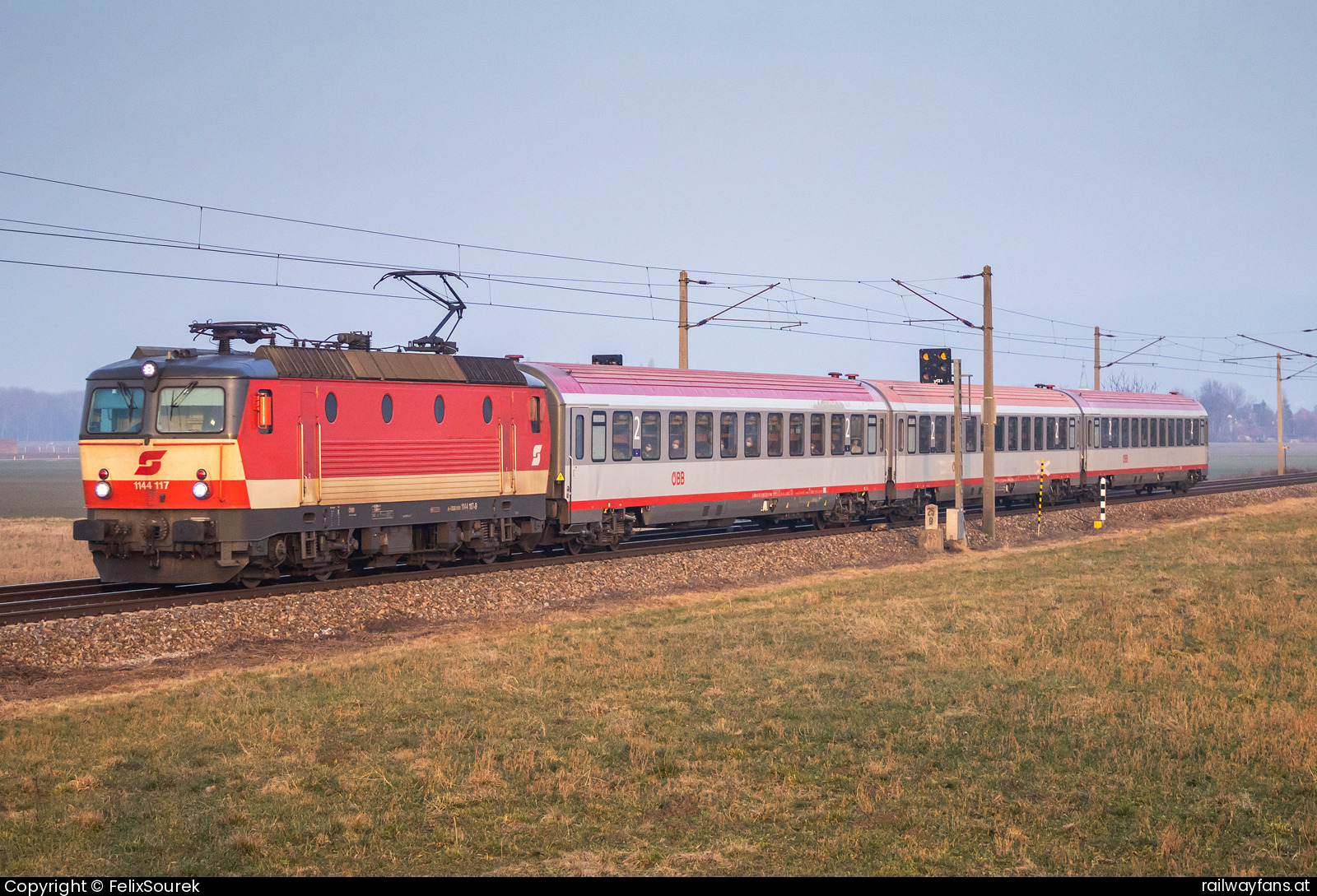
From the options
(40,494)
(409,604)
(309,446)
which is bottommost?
(409,604)

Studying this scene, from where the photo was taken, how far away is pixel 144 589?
19406 millimetres

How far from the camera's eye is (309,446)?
63.4 feet

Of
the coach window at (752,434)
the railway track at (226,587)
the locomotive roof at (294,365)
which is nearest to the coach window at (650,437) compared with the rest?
the railway track at (226,587)

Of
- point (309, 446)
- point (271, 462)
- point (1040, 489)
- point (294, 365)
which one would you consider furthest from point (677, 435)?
point (1040, 489)

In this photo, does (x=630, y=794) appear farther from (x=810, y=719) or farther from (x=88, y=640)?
(x=88, y=640)

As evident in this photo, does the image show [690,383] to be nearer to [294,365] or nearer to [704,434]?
[704,434]

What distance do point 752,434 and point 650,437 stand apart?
3.86 meters

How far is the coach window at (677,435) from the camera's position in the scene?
2727 cm

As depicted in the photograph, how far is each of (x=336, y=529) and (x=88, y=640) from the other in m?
5.30

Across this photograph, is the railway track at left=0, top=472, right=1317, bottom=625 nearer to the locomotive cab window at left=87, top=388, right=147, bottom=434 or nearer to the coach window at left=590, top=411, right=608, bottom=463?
the coach window at left=590, top=411, right=608, bottom=463

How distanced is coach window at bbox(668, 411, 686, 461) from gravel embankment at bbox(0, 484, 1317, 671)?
2620 mm

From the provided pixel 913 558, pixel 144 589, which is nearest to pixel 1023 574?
pixel 913 558

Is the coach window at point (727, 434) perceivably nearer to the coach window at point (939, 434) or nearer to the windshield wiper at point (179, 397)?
the coach window at point (939, 434)

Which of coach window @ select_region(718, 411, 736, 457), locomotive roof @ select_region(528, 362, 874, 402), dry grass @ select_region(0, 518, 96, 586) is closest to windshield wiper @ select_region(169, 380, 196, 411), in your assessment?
dry grass @ select_region(0, 518, 96, 586)
